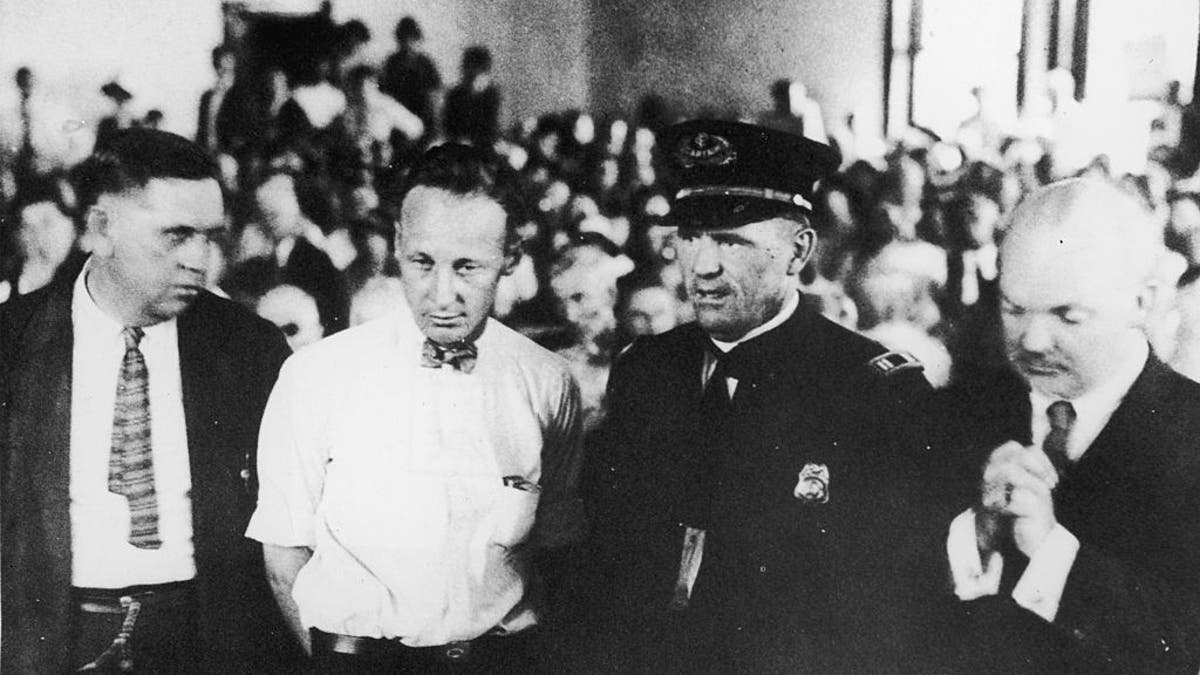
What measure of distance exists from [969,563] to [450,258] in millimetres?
1081

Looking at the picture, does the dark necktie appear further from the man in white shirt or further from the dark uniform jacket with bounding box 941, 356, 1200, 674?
the dark uniform jacket with bounding box 941, 356, 1200, 674

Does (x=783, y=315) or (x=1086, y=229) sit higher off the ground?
(x=1086, y=229)

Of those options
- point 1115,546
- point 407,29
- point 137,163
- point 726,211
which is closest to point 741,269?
point 726,211

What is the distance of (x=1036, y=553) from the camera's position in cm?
179

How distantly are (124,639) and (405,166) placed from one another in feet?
3.24

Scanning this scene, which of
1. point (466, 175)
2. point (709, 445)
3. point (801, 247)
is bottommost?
point (709, 445)

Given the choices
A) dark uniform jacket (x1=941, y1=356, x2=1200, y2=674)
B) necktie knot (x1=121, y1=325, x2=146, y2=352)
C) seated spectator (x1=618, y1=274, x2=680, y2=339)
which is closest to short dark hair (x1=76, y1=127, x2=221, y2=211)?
necktie knot (x1=121, y1=325, x2=146, y2=352)

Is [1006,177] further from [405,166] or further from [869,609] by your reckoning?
[405,166]

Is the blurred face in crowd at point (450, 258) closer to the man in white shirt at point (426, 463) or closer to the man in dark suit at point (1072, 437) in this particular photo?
the man in white shirt at point (426, 463)

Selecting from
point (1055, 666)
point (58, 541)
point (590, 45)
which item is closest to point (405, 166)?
point (590, 45)

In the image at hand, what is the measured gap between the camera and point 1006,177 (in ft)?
5.88

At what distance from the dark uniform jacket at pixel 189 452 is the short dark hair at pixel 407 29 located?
0.57 meters

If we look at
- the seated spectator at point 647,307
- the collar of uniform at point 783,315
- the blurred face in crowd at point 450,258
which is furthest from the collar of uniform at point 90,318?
the collar of uniform at point 783,315

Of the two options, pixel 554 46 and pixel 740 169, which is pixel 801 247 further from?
pixel 554 46
